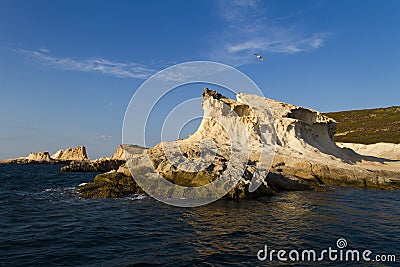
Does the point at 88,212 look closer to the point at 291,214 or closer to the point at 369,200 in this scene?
the point at 291,214

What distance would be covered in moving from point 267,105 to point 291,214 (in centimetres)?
2952

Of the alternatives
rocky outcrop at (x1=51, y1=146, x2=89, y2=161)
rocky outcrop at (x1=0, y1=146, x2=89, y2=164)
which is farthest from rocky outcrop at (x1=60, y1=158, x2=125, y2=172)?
rocky outcrop at (x1=51, y1=146, x2=89, y2=161)

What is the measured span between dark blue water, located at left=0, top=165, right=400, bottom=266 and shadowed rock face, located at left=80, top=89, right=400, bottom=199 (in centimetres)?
360

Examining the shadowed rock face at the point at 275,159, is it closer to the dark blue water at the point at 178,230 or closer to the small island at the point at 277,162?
the small island at the point at 277,162

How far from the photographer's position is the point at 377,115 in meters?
113

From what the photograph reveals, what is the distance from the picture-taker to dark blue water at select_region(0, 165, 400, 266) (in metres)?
11.4

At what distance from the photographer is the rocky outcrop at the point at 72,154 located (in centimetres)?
13188

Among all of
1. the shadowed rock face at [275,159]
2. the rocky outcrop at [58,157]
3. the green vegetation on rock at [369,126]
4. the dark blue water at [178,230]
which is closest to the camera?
the dark blue water at [178,230]

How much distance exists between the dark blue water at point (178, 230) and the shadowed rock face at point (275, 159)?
3.60m

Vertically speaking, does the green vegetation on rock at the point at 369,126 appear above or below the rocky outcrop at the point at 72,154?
above

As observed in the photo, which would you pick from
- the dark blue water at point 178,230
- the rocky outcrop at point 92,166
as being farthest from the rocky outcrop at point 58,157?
the dark blue water at point 178,230

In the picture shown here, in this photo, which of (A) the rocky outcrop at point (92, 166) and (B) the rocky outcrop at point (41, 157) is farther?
(B) the rocky outcrop at point (41, 157)

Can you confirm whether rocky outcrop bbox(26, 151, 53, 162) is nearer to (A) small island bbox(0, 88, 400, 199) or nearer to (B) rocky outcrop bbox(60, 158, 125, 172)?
(B) rocky outcrop bbox(60, 158, 125, 172)

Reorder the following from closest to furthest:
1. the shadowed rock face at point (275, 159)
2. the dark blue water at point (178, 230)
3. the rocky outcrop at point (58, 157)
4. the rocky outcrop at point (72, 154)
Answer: the dark blue water at point (178, 230), the shadowed rock face at point (275, 159), the rocky outcrop at point (58, 157), the rocky outcrop at point (72, 154)
